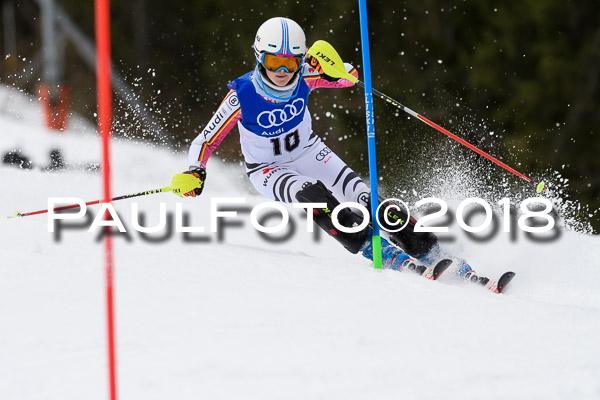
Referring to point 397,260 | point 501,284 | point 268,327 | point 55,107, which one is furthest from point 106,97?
point 55,107

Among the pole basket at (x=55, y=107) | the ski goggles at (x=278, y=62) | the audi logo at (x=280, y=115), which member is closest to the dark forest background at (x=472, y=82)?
the pole basket at (x=55, y=107)

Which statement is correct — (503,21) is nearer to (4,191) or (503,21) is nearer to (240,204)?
(240,204)

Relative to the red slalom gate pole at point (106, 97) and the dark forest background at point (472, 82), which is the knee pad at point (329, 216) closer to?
the red slalom gate pole at point (106, 97)

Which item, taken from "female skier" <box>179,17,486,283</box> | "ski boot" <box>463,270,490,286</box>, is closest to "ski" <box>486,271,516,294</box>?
"ski boot" <box>463,270,490,286</box>

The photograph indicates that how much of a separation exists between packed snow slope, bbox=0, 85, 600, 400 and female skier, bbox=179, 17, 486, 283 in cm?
37

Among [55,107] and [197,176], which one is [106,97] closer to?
[197,176]

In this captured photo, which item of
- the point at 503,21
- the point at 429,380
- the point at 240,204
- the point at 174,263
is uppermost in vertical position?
the point at 503,21

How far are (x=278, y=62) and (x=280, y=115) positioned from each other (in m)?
0.36

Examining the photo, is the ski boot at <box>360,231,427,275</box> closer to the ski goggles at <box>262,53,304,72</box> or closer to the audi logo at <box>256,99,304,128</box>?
the audi logo at <box>256,99,304,128</box>

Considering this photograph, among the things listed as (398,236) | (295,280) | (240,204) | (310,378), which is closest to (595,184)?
Answer: (240,204)

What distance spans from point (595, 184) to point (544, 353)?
978cm

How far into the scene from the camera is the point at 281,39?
3.96 meters

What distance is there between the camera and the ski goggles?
402cm

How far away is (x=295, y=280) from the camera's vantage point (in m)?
3.34
